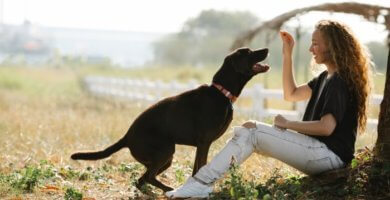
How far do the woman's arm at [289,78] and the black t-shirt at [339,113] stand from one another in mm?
541

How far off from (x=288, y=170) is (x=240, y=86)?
921mm

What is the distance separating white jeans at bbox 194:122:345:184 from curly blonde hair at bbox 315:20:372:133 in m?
0.40

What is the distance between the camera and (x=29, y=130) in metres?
9.98

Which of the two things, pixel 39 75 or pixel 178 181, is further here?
pixel 39 75

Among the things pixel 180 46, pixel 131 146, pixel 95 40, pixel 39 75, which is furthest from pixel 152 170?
pixel 95 40

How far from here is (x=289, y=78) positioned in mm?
6031

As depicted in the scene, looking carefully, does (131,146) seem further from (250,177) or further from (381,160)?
(381,160)

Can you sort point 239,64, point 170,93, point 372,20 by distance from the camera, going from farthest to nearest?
point 170,93 → point 372,20 → point 239,64

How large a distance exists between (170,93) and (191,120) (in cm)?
1025

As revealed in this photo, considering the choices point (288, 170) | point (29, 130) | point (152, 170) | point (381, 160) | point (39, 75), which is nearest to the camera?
point (381, 160)

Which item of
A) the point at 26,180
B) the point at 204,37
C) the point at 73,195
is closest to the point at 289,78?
the point at 73,195

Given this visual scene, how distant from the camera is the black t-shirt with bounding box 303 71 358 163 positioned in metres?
5.14

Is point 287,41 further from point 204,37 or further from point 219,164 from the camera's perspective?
point 204,37

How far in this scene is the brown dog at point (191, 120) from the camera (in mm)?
5738
